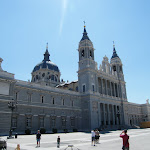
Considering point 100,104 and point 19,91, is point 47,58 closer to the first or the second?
point 100,104

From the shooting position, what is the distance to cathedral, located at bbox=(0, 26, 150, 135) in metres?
33.2

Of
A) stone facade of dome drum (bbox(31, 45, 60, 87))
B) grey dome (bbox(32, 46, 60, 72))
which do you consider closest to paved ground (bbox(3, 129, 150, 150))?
stone facade of dome drum (bbox(31, 45, 60, 87))

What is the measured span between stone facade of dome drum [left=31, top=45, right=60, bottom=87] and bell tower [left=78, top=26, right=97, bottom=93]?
22.0 m

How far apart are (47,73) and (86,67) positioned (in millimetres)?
25899

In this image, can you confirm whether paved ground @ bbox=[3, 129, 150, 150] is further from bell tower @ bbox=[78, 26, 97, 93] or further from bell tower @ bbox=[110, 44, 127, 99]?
bell tower @ bbox=[110, 44, 127, 99]

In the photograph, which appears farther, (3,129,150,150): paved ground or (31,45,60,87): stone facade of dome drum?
(31,45,60,87): stone facade of dome drum

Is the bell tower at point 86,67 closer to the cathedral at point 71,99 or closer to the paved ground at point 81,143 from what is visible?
the cathedral at point 71,99

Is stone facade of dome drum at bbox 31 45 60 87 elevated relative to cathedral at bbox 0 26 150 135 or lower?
elevated

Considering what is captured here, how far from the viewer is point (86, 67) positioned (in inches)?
1999

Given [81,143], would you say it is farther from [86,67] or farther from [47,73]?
[47,73]

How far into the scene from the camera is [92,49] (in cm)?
5550

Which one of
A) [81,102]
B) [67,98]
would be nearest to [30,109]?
[67,98]

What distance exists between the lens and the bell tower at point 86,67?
50219 millimetres

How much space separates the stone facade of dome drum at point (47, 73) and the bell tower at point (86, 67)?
2195cm
